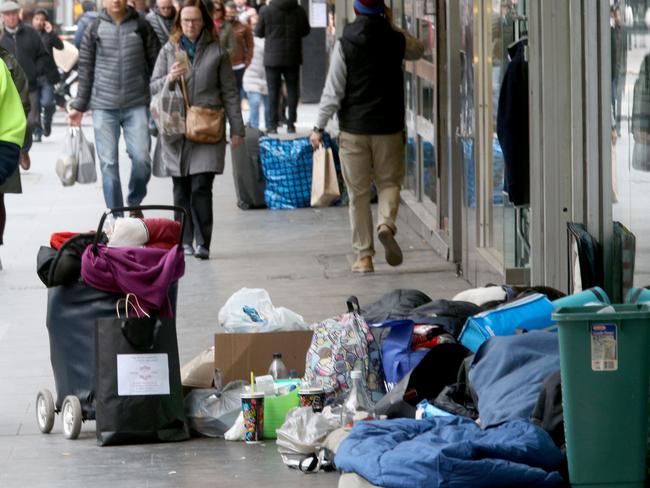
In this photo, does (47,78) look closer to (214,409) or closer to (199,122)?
(199,122)

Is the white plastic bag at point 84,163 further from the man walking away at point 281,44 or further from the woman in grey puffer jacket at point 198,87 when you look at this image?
the man walking away at point 281,44

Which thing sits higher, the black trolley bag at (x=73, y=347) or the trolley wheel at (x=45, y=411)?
the black trolley bag at (x=73, y=347)

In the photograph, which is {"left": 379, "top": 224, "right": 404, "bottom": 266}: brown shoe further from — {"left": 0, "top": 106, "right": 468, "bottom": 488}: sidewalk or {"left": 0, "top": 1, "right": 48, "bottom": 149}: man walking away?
{"left": 0, "top": 1, "right": 48, "bottom": 149}: man walking away

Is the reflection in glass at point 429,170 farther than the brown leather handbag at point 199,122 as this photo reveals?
Yes

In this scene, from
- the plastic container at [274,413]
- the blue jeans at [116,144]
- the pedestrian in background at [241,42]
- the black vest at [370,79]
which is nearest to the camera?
the plastic container at [274,413]

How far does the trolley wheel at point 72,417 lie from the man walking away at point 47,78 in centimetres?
1348

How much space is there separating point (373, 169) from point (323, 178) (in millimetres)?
2540

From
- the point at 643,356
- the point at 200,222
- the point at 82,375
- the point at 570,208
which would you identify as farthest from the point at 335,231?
the point at 643,356

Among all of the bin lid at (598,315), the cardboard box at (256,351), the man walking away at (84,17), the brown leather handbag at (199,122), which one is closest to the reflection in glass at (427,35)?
the brown leather handbag at (199,122)

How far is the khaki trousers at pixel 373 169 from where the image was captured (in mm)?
10992

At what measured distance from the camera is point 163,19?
634 inches

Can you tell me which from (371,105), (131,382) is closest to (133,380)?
(131,382)

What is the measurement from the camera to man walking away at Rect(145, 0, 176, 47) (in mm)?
15961

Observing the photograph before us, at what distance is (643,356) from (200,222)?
683 cm
